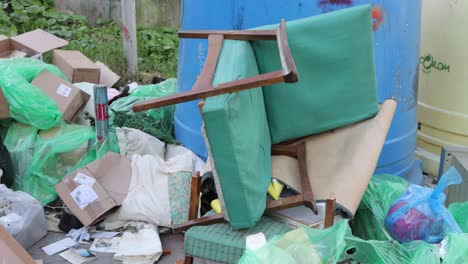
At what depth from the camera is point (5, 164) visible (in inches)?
121

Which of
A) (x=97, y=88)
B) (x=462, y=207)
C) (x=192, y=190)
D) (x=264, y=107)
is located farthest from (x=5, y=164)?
(x=462, y=207)

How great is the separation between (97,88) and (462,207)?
231 cm

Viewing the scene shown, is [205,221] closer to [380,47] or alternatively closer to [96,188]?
[96,188]

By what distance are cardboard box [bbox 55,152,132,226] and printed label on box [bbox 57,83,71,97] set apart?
748mm

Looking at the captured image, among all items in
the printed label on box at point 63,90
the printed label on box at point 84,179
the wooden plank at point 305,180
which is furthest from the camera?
the printed label on box at point 63,90

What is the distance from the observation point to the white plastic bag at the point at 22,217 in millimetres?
2676

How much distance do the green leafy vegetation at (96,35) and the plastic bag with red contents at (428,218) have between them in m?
3.65

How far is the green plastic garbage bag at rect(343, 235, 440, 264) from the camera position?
1.81m

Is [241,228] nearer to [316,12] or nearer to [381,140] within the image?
[381,140]

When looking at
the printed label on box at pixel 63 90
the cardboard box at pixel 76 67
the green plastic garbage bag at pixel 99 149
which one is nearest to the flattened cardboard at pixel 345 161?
the green plastic garbage bag at pixel 99 149

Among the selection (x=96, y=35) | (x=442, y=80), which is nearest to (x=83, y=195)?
(x=442, y=80)

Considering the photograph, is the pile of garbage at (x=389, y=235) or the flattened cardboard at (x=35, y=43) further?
the flattened cardboard at (x=35, y=43)

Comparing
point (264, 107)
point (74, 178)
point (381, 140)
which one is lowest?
point (74, 178)

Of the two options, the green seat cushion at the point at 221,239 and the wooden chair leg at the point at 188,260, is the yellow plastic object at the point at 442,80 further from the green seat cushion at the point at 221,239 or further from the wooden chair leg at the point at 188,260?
the wooden chair leg at the point at 188,260
